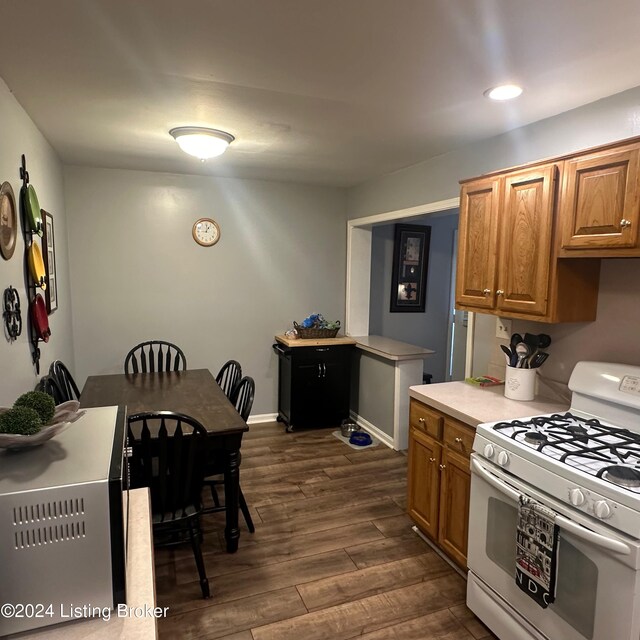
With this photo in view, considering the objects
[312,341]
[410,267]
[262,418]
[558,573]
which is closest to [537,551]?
[558,573]

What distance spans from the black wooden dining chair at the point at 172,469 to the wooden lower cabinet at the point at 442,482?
1218 millimetres

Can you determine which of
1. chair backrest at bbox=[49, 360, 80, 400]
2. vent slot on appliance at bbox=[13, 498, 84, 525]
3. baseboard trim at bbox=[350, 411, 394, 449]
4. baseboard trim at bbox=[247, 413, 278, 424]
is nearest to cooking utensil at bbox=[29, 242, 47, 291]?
chair backrest at bbox=[49, 360, 80, 400]

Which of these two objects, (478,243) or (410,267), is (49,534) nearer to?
(478,243)

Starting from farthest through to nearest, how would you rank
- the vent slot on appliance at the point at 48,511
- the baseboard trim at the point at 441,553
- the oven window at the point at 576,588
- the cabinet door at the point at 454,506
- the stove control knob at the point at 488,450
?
1. the baseboard trim at the point at 441,553
2. the cabinet door at the point at 454,506
3. the stove control knob at the point at 488,450
4. the oven window at the point at 576,588
5. the vent slot on appliance at the point at 48,511

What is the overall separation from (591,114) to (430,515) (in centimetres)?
223

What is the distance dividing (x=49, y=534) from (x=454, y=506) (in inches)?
75.6

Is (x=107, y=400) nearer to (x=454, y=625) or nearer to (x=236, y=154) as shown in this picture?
(x=236, y=154)

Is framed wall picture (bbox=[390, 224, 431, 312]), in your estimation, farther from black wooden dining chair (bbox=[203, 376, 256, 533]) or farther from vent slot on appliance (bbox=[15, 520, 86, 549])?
vent slot on appliance (bbox=[15, 520, 86, 549])

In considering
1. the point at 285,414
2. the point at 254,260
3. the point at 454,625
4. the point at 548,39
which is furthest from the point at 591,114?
the point at 285,414

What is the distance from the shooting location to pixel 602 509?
56.7 inches

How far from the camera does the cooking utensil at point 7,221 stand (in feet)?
6.36

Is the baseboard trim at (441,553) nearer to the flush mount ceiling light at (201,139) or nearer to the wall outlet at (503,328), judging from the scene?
the wall outlet at (503,328)

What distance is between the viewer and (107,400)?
2830 mm

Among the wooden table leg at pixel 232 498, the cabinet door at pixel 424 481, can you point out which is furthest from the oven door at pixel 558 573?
the wooden table leg at pixel 232 498
